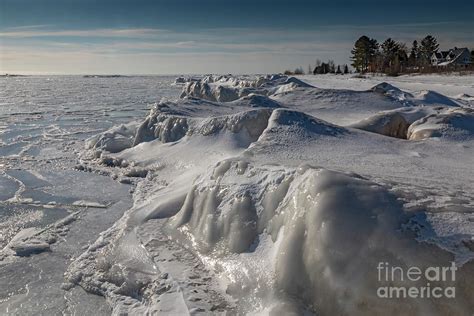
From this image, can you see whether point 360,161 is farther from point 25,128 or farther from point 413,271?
point 25,128

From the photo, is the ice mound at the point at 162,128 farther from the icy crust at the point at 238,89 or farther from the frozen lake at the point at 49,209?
the icy crust at the point at 238,89

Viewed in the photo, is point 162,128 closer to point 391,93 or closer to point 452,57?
point 391,93

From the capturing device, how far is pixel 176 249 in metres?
4.68

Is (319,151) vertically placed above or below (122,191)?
above

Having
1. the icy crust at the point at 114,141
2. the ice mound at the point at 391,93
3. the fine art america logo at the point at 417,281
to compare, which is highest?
the ice mound at the point at 391,93

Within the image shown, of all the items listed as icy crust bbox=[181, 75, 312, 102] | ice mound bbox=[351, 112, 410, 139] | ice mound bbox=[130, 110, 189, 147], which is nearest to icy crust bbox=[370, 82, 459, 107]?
icy crust bbox=[181, 75, 312, 102]

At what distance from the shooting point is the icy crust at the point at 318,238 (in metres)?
3.05

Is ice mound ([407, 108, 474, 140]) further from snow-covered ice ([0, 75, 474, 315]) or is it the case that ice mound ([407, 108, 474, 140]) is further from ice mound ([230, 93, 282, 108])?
ice mound ([230, 93, 282, 108])

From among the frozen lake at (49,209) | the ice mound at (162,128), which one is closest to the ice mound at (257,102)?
the ice mound at (162,128)

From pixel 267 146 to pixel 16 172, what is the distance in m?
5.53

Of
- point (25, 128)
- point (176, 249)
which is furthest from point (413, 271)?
point (25, 128)

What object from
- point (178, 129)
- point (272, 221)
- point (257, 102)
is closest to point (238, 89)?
point (257, 102)

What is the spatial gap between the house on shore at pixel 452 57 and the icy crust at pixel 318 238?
60681mm

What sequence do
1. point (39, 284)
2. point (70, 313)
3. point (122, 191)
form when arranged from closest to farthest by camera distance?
point (70, 313) → point (39, 284) → point (122, 191)
